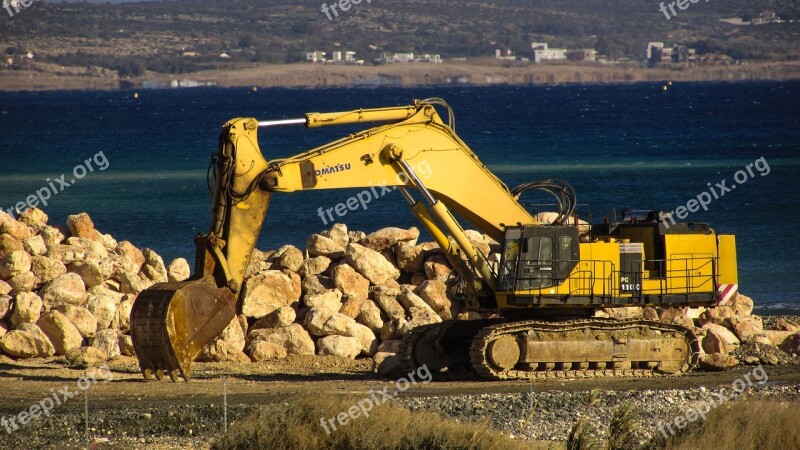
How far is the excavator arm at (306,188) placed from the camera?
55.4ft

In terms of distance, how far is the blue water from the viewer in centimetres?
4422

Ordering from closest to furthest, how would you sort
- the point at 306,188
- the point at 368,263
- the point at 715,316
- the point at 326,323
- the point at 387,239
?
the point at 306,188 → the point at 326,323 → the point at 715,316 → the point at 368,263 → the point at 387,239

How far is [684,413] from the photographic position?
622 inches

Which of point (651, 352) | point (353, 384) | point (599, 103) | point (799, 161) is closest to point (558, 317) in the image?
point (651, 352)

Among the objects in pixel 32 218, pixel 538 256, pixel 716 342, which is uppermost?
pixel 538 256

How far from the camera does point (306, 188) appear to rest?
58.3ft

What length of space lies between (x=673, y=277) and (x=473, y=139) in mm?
67814

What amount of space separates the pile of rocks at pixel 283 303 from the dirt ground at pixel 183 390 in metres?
0.46

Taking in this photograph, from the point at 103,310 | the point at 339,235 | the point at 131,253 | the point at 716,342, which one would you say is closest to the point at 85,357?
the point at 103,310

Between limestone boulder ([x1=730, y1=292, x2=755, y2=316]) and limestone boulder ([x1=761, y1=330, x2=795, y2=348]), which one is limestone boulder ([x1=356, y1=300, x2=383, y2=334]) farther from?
limestone boulder ([x1=730, y1=292, x2=755, y2=316])

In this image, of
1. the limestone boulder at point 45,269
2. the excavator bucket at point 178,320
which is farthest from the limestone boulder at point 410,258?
the excavator bucket at point 178,320

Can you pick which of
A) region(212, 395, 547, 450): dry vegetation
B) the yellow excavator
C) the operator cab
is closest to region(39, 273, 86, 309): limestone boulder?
the yellow excavator

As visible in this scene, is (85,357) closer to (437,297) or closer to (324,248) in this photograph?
(324,248)

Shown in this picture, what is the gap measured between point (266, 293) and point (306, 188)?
258 inches
